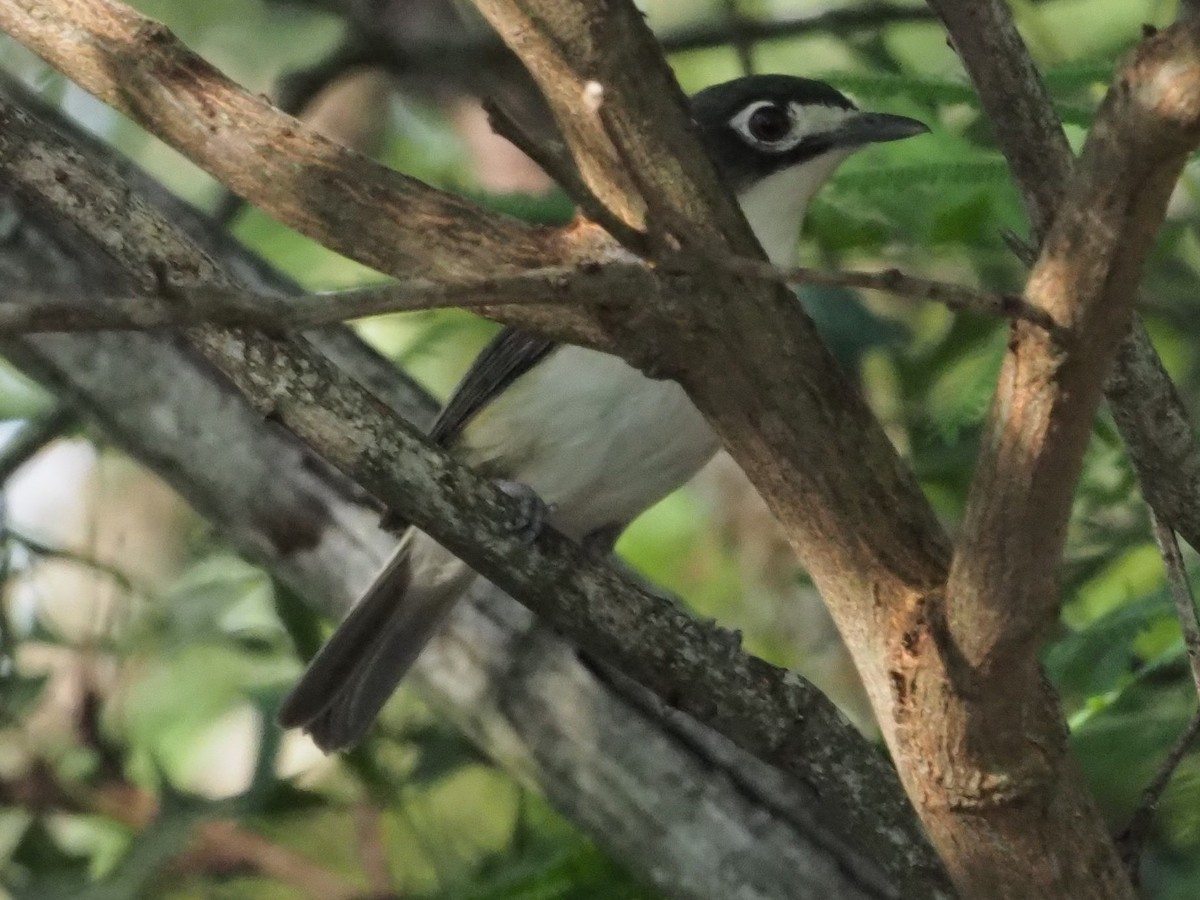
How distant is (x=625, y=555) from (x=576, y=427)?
1782 mm

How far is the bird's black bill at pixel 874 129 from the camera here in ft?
11.2

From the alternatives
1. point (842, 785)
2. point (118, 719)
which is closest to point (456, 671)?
point (118, 719)

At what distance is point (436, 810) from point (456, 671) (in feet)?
3.03

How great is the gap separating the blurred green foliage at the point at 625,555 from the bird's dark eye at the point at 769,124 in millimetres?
174

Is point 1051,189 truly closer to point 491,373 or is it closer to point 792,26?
point 491,373

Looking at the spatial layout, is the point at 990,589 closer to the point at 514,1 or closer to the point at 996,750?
the point at 996,750

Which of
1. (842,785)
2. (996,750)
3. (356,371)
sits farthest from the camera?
(356,371)

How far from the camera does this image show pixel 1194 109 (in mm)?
1413

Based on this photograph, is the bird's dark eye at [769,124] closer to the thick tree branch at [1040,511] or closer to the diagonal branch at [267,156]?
the thick tree branch at [1040,511]

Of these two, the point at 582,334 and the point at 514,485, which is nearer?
the point at 582,334

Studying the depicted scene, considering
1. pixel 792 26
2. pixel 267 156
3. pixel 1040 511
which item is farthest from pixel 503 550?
pixel 792 26

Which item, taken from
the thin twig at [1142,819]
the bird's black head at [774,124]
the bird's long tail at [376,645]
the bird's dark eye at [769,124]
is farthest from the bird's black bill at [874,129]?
the thin twig at [1142,819]

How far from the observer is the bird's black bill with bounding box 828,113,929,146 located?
3428mm

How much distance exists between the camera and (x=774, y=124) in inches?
144
